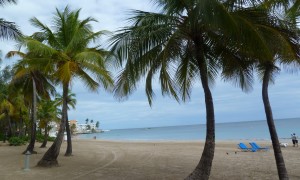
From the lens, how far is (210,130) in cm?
787

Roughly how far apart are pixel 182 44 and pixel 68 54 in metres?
7.07

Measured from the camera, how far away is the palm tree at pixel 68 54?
13.1 meters

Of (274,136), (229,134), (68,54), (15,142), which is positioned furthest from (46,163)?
(229,134)

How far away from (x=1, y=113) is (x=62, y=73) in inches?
1251

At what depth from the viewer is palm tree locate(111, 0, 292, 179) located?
6523 millimetres

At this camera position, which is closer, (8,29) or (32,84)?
(8,29)

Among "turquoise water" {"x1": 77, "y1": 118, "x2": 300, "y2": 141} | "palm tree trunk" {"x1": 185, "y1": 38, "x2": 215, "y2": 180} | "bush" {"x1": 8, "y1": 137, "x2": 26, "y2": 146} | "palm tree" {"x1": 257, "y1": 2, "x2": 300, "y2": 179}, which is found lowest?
"turquoise water" {"x1": 77, "y1": 118, "x2": 300, "y2": 141}

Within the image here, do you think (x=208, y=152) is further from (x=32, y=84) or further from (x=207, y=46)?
(x=32, y=84)

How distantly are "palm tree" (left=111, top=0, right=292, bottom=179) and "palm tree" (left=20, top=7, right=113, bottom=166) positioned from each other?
5.17 m

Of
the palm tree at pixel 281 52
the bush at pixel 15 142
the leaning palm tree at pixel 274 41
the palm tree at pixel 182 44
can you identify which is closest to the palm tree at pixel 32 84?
the bush at pixel 15 142

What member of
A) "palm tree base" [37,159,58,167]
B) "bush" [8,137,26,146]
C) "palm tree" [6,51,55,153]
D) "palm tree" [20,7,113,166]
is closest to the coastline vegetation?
"palm tree" [20,7,113,166]

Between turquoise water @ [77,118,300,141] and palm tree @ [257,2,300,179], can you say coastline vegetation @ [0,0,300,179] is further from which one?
turquoise water @ [77,118,300,141]

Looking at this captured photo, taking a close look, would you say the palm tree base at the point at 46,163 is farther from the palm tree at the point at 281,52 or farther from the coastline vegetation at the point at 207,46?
the palm tree at the point at 281,52

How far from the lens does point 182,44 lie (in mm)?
8648
